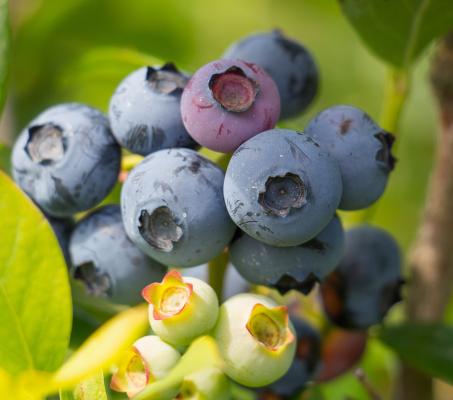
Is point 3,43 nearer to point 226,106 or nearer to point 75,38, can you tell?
point 226,106

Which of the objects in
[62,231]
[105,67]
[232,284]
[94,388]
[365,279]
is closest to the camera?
[94,388]

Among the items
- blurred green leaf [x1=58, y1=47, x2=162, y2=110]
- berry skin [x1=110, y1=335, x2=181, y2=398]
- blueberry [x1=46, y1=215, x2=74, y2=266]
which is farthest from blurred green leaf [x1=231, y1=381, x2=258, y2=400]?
blurred green leaf [x1=58, y1=47, x2=162, y2=110]

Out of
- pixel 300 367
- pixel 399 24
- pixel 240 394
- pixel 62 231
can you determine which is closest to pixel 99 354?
pixel 62 231

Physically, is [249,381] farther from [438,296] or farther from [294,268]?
[438,296]

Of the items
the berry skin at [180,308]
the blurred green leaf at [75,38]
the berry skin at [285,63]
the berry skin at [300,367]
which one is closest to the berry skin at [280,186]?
the berry skin at [180,308]

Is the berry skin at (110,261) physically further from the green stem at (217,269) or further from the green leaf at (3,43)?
the green leaf at (3,43)

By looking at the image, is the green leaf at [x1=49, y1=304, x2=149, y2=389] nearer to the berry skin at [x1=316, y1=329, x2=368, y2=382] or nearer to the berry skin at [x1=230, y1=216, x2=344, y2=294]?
the berry skin at [x1=230, y1=216, x2=344, y2=294]

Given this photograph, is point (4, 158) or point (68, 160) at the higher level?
point (68, 160)
